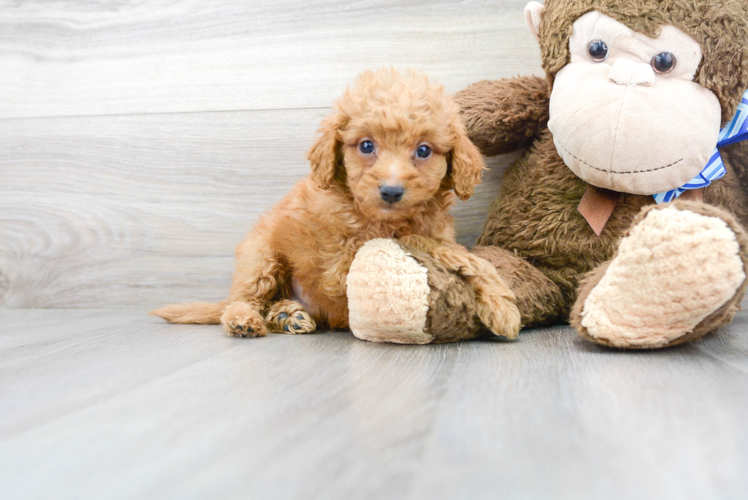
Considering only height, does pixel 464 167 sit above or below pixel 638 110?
below

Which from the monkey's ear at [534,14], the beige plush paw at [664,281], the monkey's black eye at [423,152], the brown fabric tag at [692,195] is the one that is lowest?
the beige plush paw at [664,281]

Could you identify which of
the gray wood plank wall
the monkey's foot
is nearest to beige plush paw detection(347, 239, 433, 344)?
the monkey's foot

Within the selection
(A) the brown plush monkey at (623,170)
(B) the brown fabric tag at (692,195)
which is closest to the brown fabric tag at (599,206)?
(A) the brown plush monkey at (623,170)

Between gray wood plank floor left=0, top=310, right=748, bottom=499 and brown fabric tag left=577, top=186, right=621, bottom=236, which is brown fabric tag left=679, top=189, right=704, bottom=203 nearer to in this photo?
brown fabric tag left=577, top=186, right=621, bottom=236

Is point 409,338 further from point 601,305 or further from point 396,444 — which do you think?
point 396,444

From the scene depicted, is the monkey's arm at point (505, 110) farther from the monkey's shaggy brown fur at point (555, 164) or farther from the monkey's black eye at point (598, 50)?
the monkey's black eye at point (598, 50)

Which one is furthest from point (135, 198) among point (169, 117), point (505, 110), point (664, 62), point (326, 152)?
point (664, 62)

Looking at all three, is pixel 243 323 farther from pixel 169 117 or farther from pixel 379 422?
pixel 169 117

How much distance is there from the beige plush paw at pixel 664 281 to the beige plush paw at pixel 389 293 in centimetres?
31

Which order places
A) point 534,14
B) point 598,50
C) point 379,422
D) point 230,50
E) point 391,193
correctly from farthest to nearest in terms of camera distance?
point 230,50 → point 534,14 → point 598,50 → point 391,193 → point 379,422

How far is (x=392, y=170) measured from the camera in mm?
1119

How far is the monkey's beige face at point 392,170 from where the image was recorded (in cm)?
112

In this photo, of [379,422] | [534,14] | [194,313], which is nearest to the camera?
[379,422]

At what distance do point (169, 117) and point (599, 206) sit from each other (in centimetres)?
126
